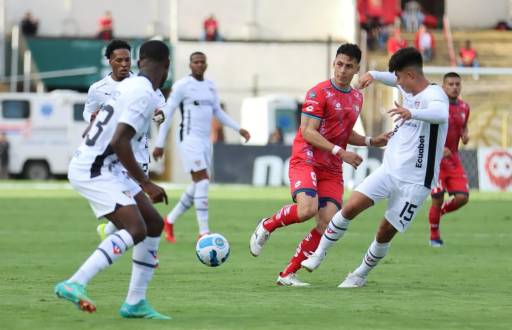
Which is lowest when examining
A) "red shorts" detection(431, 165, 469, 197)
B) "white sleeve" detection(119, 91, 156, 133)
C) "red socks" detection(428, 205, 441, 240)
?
"red socks" detection(428, 205, 441, 240)

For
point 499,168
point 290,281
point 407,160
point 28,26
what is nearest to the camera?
point 407,160

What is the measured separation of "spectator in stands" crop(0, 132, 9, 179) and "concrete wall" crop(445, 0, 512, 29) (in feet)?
66.2

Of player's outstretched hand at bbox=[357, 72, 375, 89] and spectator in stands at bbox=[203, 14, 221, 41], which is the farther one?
spectator in stands at bbox=[203, 14, 221, 41]

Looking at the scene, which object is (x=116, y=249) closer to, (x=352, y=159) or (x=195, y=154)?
(x=352, y=159)

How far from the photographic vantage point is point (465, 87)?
41156mm

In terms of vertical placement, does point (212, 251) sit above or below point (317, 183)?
below

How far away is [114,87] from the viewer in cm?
1533

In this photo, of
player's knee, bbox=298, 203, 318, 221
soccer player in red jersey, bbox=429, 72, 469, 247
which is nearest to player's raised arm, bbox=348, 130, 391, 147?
player's knee, bbox=298, 203, 318, 221

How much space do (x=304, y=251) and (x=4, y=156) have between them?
30932 millimetres

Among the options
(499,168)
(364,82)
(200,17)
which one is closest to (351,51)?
(364,82)

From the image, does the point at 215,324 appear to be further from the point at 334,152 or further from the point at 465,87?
the point at 465,87

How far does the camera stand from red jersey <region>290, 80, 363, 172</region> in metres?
14.1

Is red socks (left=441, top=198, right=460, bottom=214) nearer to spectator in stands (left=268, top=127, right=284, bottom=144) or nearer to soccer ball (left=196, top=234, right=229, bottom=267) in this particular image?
soccer ball (left=196, top=234, right=229, bottom=267)

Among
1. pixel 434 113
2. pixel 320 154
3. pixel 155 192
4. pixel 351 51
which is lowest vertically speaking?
pixel 320 154
